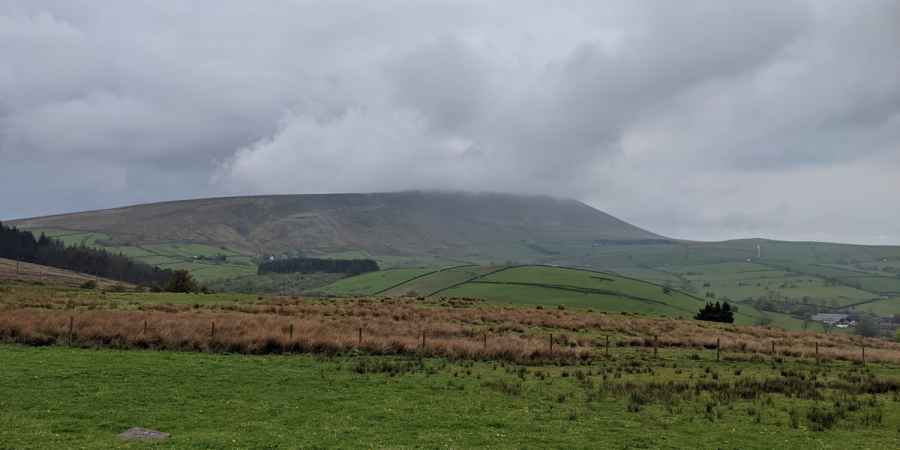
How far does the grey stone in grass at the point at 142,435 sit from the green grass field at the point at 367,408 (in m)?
0.36

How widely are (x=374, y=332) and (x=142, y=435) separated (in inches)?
943

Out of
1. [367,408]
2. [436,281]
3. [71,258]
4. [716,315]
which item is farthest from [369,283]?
[367,408]

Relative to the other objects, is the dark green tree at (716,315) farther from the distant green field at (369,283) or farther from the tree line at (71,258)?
the tree line at (71,258)

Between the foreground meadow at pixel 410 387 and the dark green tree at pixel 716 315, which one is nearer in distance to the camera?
the foreground meadow at pixel 410 387

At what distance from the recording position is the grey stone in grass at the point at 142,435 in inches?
643

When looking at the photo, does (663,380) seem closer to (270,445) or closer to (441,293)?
(270,445)

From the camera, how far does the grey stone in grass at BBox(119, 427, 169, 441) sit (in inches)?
643

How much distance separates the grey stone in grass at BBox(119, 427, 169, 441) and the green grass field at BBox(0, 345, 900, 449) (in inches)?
14.2

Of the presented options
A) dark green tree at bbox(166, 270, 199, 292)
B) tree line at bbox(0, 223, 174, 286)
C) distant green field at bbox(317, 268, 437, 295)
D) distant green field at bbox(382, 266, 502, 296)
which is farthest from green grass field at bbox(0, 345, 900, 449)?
tree line at bbox(0, 223, 174, 286)

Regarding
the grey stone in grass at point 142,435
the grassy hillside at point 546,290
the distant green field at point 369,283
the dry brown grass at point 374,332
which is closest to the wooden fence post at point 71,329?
the dry brown grass at point 374,332

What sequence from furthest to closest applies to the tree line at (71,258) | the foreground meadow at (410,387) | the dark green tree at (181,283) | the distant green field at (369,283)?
the distant green field at (369,283) < the tree line at (71,258) < the dark green tree at (181,283) < the foreground meadow at (410,387)

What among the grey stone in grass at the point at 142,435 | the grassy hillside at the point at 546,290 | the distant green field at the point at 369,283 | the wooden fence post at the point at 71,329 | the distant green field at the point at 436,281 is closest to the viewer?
the grey stone in grass at the point at 142,435

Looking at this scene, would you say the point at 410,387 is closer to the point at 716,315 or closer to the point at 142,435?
the point at 142,435

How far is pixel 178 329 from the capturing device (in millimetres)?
34375
